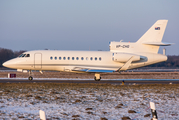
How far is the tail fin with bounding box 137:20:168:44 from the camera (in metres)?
30.4

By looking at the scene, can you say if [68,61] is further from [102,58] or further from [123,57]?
[123,57]

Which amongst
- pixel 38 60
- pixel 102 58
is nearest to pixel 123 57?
pixel 102 58

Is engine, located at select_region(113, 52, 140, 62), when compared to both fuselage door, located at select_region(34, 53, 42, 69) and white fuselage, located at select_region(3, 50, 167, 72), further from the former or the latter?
fuselage door, located at select_region(34, 53, 42, 69)

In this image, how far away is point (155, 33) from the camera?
3033 cm

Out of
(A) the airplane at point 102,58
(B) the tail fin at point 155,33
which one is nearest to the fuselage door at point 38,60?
(A) the airplane at point 102,58

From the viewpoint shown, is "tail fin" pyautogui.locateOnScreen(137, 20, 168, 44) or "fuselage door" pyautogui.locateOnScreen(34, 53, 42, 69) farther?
"tail fin" pyautogui.locateOnScreen(137, 20, 168, 44)

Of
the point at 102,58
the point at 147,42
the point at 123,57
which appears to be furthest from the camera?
the point at 147,42

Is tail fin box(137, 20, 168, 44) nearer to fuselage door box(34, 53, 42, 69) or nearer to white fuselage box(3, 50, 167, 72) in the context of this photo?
white fuselage box(3, 50, 167, 72)

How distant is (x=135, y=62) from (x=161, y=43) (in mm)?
3831

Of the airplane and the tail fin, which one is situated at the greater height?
the tail fin

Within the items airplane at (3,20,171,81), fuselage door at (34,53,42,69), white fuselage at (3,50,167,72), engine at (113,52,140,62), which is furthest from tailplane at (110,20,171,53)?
fuselage door at (34,53,42,69)

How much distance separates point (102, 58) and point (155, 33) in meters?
7.18

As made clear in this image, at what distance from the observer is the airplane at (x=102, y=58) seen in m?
29.3

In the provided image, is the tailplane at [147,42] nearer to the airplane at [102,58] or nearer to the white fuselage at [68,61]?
the airplane at [102,58]
